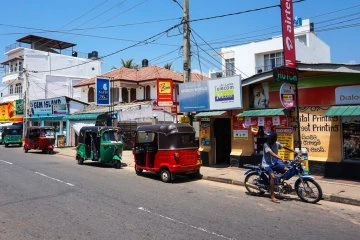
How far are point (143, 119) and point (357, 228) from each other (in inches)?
869

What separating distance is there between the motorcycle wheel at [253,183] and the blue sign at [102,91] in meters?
17.4

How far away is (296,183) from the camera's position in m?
9.05

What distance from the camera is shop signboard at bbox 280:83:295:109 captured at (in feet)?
39.2

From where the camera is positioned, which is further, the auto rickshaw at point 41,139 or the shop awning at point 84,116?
the shop awning at point 84,116

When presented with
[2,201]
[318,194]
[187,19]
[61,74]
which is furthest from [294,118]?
[61,74]

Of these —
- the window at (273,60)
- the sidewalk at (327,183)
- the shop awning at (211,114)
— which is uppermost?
the window at (273,60)

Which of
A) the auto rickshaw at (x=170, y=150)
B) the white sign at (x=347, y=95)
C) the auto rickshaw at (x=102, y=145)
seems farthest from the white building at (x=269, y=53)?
the auto rickshaw at (x=170, y=150)

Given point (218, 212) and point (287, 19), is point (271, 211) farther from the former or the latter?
point (287, 19)

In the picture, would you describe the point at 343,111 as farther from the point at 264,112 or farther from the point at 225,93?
the point at 225,93

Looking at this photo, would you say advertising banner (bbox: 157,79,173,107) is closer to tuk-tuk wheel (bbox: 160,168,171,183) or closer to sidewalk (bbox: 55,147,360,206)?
sidewalk (bbox: 55,147,360,206)

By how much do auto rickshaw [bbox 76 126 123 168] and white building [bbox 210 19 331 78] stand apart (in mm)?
24391

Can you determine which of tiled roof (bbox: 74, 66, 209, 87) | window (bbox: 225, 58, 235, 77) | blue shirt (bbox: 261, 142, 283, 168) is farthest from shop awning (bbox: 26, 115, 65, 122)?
blue shirt (bbox: 261, 142, 283, 168)

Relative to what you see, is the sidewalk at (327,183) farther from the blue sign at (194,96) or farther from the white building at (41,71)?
the white building at (41,71)

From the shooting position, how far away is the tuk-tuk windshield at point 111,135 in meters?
17.2
